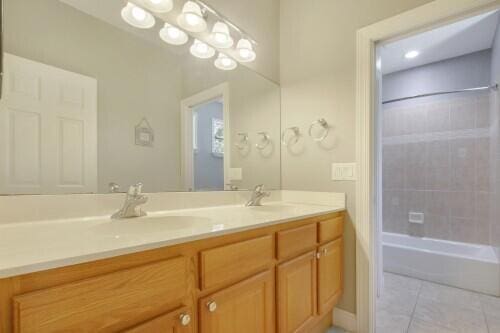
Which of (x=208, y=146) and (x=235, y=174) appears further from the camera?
(x=235, y=174)

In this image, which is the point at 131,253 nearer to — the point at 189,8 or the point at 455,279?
the point at 189,8

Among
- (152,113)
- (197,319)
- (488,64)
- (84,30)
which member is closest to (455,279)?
(488,64)

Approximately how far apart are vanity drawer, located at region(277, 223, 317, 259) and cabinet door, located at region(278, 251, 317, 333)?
0.13 feet

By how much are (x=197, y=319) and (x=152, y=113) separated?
3.25ft

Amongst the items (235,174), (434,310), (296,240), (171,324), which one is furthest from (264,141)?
(434,310)

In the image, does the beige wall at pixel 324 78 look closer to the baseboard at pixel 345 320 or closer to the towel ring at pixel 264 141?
the baseboard at pixel 345 320

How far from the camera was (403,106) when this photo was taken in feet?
10.3

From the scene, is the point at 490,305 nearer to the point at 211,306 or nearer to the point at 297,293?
the point at 297,293

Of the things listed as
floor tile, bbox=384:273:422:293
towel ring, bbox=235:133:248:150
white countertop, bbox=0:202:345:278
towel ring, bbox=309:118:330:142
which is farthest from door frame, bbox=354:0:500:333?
floor tile, bbox=384:273:422:293

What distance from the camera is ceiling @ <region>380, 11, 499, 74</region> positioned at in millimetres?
2270

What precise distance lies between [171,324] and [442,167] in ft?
10.6

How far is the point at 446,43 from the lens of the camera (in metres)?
2.56

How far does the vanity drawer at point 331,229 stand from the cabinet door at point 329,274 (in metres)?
0.04

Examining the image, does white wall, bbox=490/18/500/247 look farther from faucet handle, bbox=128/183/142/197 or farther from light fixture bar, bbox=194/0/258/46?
faucet handle, bbox=128/183/142/197
